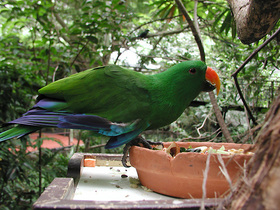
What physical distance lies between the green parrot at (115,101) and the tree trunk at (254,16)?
1.08ft

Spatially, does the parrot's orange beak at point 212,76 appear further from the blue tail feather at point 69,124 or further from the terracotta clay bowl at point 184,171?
the terracotta clay bowl at point 184,171

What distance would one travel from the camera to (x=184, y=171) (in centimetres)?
71

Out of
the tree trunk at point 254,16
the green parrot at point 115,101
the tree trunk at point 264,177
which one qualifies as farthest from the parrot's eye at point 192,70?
the tree trunk at point 264,177

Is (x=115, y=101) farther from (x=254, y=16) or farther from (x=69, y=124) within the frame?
(x=254, y=16)

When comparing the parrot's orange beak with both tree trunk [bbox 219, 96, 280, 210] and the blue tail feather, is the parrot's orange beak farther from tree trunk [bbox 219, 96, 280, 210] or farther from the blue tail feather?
tree trunk [bbox 219, 96, 280, 210]

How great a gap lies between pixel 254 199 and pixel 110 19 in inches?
80.6

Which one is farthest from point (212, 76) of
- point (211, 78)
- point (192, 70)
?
point (192, 70)

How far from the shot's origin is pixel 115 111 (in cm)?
99

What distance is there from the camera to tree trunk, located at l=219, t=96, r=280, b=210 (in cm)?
37

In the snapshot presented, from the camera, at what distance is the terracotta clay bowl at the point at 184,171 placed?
0.66 m

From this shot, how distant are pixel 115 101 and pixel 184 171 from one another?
445 millimetres

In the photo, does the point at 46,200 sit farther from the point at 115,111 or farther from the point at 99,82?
the point at 99,82

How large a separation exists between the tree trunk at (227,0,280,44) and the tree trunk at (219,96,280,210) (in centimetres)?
33

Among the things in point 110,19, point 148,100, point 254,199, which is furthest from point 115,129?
point 110,19
